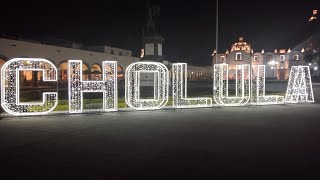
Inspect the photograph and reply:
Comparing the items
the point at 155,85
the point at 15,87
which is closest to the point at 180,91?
the point at 155,85

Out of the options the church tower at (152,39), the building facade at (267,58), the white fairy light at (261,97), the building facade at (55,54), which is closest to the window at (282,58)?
the building facade at (267,58)

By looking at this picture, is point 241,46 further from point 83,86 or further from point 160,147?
point 160,147

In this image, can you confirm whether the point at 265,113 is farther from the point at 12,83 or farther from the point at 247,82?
the point at 12,83

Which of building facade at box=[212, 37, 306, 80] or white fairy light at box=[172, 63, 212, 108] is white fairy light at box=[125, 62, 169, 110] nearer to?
white fairy light at box=[172, 63, 212, 108]

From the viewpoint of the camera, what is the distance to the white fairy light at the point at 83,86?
14188mm

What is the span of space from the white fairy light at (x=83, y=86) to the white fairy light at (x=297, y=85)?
11.6 meters

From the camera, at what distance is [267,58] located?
77562mm

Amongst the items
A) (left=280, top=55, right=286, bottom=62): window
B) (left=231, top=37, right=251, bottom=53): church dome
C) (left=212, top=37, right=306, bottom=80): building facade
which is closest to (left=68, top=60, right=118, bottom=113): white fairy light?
(left=212, top=37, right=306, bottom=80): building facade

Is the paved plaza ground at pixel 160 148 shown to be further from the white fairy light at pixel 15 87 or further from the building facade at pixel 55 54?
the building facade at pixel 55 54

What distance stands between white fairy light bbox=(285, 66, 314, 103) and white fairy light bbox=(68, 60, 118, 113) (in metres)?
11.6

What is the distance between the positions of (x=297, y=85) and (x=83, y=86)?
1395cm

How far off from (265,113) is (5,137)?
11.7m

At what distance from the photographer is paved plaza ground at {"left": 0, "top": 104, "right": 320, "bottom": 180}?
6.29 m

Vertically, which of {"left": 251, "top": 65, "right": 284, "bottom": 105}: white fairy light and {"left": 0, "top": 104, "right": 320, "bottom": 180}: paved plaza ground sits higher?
{"left": 251, "top": 65, "right": 284, "bottom": 105}: white fairy light
